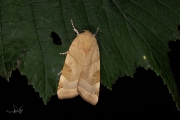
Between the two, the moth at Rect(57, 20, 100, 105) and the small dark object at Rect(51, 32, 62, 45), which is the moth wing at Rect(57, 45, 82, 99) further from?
the small dark object at Rect(51, 32, 62, 45)

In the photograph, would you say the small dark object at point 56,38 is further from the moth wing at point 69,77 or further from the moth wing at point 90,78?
the moth wing at point 90,78

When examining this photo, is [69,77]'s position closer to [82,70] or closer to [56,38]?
[82,70]

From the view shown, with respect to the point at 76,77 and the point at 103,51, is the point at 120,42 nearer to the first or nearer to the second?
the point at 103,51

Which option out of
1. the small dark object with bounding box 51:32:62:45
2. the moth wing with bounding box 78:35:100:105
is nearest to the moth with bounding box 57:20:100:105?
the moth wing with bounding box 78:35:100:105

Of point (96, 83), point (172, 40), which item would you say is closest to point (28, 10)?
point (96, 83)

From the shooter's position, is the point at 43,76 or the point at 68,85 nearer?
the point at 43,76

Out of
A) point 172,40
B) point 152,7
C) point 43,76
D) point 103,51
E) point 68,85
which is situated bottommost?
point 68,85
